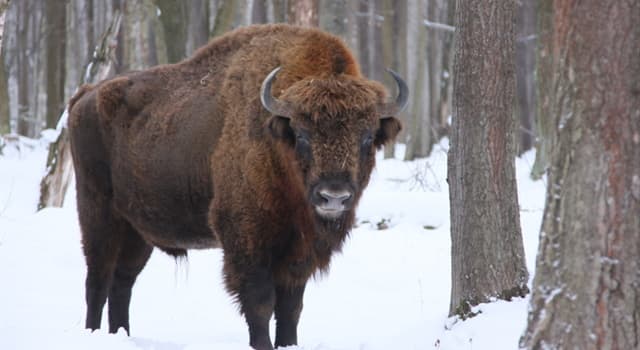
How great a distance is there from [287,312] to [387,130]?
139cm

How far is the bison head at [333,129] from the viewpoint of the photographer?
5.09 m

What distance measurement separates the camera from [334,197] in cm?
491

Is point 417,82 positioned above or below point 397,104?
below

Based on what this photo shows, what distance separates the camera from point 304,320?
24.7 feet

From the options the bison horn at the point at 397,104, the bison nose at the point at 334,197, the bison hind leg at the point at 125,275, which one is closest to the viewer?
the bison nose at the point at 334,197

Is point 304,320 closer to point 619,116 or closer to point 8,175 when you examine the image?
point 619,116

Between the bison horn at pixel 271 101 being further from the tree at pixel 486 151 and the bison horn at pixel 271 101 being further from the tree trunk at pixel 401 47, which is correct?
the tree trunk at pixel 401 47

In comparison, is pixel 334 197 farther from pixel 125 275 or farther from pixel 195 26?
pixel 195 26

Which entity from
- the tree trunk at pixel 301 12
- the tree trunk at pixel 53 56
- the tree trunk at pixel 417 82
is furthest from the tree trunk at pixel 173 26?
the tree trunk at pixel 53 56

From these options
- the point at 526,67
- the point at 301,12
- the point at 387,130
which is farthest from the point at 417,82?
the point at 387,130

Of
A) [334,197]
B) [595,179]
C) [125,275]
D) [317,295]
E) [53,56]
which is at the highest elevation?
[53,56]

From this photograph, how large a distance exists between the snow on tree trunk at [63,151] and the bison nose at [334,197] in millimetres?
6255

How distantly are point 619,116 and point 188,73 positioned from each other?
3.93m

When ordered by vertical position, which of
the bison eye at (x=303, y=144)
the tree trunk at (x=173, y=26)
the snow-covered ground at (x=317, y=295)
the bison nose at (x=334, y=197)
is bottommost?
the snow-covered ground at (x=317, y=295)
